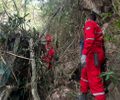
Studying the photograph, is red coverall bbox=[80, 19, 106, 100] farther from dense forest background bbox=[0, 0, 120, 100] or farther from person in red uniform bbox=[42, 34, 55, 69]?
person in red uniform bbox=[42, 34, 55, 69]

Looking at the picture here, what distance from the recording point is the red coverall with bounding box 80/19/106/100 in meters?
5.07

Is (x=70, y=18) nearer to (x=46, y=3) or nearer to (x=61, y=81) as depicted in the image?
(x=46, y=3)

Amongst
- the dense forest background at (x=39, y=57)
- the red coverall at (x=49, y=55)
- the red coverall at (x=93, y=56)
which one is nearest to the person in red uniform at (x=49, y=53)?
the red coverall at (x=49, y=55)

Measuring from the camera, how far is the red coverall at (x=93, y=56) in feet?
16.6

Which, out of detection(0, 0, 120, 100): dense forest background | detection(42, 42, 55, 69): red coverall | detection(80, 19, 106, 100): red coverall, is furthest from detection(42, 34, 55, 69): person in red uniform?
detection(80, 19, 106, 100): red coverall

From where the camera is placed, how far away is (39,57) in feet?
18.4

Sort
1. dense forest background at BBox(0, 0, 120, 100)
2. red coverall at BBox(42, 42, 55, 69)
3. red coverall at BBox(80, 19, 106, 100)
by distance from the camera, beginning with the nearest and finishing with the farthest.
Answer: red coverall at BBox(80, 19, 106, 100) < dense forest background at BBox(0, 0, 120, 100) < red coverall at BBox(42, 42, 55, 69)

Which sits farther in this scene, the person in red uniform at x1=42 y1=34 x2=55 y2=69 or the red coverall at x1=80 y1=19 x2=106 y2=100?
the person in red uniform at x1=42 y1=34 x2=55 y2=69

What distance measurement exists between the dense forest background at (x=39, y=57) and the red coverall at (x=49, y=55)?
0.13 meters

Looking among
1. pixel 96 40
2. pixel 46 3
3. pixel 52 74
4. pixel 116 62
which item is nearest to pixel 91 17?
pixel 96 40

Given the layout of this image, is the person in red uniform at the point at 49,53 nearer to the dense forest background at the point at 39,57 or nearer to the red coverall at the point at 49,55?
the red coverall at the point at 49,55

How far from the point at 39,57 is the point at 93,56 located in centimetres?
110

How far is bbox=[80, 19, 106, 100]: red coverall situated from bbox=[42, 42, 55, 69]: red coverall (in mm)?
872

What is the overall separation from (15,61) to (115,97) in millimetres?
2186
